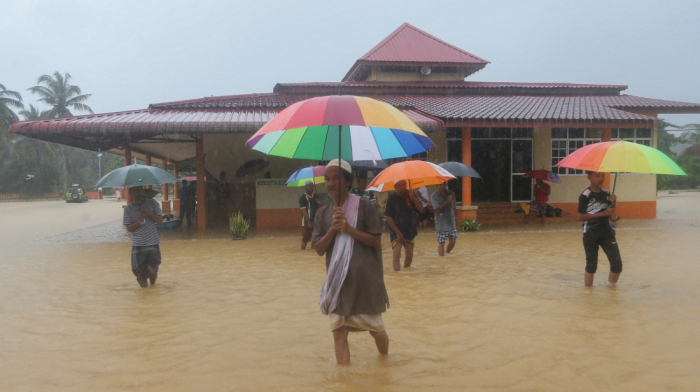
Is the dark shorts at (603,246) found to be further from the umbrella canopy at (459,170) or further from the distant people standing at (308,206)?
→ the distant people standing at (308,206)

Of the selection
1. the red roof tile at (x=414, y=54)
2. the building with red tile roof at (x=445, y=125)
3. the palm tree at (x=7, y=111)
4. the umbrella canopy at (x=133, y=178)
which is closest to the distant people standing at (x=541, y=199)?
the building with red tile roof at (x=445, y=125)

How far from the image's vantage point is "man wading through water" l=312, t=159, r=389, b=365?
3.71m

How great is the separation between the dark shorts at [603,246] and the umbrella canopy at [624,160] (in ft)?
3.04

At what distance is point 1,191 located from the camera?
159 ft

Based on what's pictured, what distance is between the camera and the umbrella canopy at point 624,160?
557 centimetres

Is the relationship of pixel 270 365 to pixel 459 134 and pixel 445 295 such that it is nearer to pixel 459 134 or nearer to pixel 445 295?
pixel 445 295

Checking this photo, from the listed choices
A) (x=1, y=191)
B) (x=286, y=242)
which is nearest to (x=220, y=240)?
(x=286, y=242)

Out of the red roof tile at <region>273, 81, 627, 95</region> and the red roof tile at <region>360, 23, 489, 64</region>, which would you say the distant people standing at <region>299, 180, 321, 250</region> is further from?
the red roof tile at <region>360, 23, 489, 64</region>

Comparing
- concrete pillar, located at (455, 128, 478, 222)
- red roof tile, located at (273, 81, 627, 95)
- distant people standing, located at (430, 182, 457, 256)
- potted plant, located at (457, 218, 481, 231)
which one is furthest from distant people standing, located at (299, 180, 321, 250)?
red roof tile, located at (273, 81, 627, 95)

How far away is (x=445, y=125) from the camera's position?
1342cm

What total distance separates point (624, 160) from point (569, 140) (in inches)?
444

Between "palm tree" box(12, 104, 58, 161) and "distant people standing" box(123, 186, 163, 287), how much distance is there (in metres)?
48.2

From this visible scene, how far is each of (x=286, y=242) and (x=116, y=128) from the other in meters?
4.92

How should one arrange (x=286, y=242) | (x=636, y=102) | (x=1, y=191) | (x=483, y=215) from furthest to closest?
(x=1, y=191) < (x=636, y=102) < (x=483, y=215) < (x=286, y=242)
